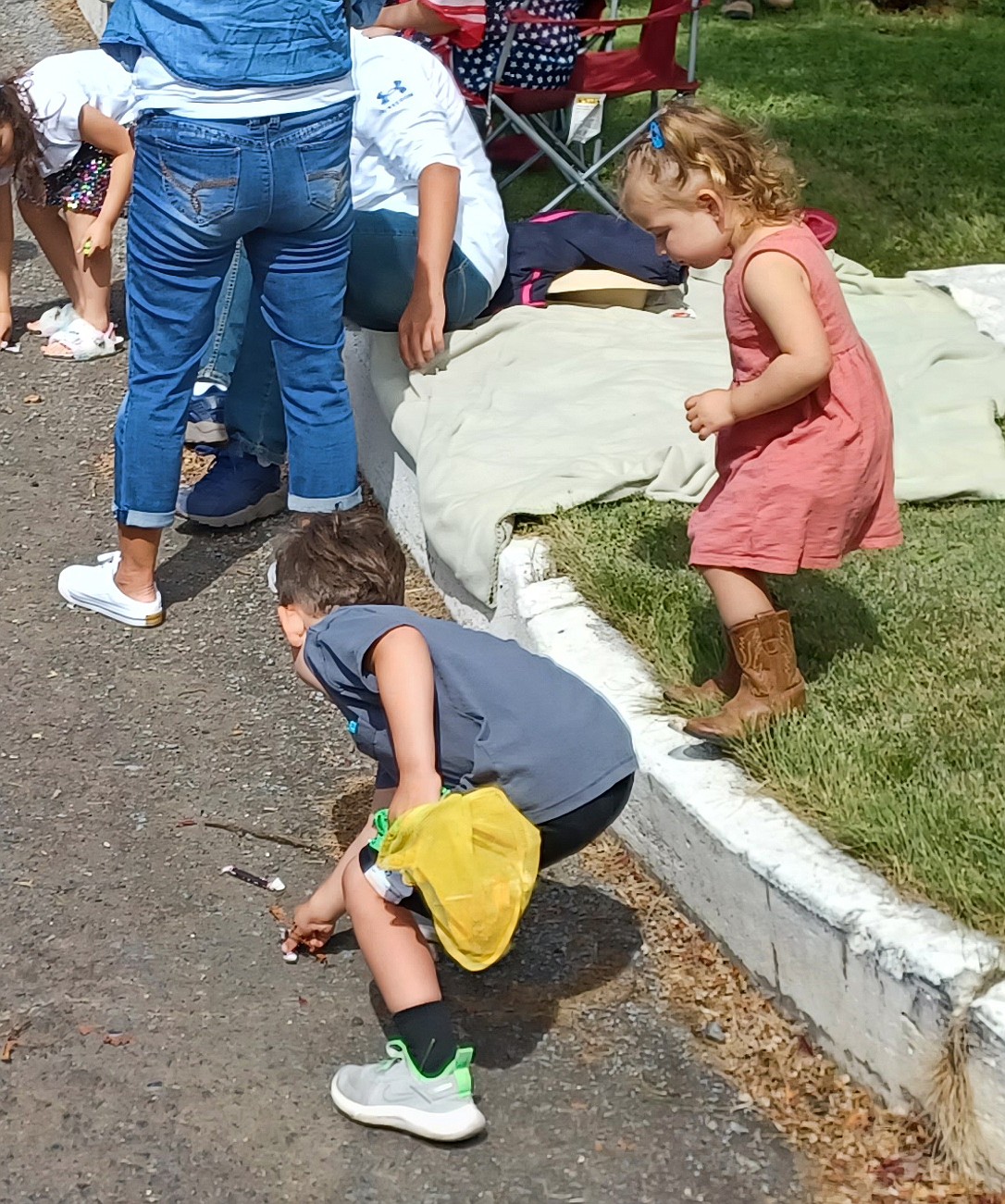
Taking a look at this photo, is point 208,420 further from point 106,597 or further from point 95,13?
point 95,13

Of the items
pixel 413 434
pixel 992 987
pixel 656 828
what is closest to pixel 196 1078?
pixel 656 828

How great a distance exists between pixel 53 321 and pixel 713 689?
363 cm

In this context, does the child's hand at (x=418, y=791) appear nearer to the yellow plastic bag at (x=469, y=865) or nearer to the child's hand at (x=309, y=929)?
the yellow plastic bag at (x=469, y=865)

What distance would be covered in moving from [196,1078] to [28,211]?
13.0 ft

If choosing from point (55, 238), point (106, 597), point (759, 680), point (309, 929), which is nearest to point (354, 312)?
point (106, 597)

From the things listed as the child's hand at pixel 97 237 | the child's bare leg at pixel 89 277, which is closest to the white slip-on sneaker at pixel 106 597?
the child's hand at pixel 97 237

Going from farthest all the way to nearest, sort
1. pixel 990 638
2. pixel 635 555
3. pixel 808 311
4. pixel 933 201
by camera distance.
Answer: pixel 933 201 < pixel 635 555 < pixel 990 638 < pixel 808 311

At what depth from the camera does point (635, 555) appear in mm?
3652

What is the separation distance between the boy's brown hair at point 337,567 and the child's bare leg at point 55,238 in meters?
3.40

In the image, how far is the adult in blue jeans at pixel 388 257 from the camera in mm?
4297

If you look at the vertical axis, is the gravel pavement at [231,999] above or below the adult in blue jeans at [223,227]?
below

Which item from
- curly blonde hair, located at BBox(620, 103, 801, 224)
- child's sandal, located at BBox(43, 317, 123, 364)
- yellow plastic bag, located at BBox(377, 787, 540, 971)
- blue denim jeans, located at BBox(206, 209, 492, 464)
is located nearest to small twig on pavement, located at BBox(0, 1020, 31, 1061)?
yellow plastic bag, located at BBox(377, 787, 540, 971)

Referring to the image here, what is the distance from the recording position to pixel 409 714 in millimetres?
2342

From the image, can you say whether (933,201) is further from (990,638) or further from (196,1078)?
(196,1078)
